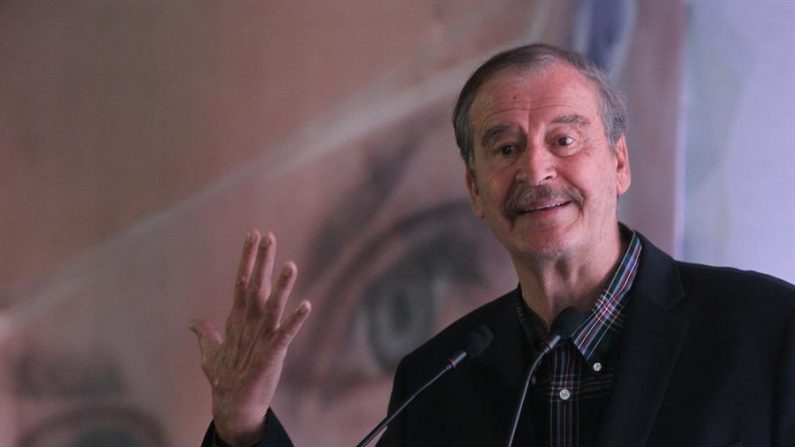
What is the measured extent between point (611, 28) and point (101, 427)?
66.7 inches

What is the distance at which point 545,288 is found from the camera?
78.5 inches

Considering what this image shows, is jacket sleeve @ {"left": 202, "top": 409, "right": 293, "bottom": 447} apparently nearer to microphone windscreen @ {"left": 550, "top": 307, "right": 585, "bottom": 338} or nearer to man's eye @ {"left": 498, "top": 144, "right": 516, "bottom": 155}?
microphone windscreen @ {"left": 550, "top": 307, "right": 585, "bottom": 338}

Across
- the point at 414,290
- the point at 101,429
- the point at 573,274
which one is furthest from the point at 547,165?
the point at 101,429

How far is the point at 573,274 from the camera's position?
1.96m

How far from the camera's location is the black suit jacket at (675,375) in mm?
1660

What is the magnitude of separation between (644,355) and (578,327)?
0.13 meters

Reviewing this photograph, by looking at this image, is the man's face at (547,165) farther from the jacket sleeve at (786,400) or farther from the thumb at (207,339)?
the thumb at (207,339)

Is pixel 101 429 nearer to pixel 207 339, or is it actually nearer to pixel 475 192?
pixel 207 339

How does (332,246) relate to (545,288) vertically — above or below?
above

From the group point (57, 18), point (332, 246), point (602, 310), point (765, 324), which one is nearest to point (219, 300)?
point (332, 246)

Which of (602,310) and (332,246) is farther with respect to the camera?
(332,246)

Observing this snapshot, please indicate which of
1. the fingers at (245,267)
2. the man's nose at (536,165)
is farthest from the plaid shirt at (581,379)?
the fingers at (245,267)

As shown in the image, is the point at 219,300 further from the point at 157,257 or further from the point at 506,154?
the point at 506,154

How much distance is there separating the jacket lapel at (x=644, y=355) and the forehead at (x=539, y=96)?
35 cm
